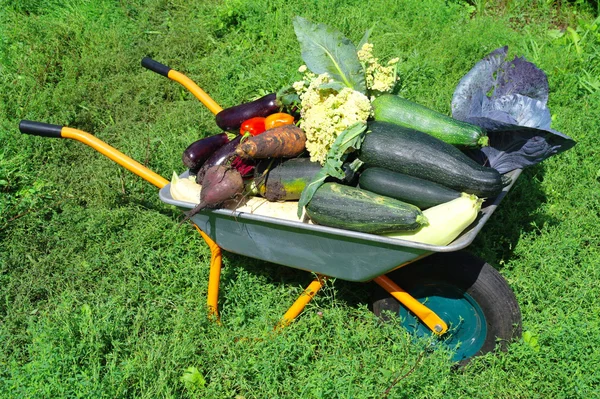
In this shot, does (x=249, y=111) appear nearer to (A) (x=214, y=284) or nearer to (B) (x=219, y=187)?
(B) (x=219, y=187)

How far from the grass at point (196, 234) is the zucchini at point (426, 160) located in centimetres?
93

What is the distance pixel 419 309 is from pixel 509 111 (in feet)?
3.75

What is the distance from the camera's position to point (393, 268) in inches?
107

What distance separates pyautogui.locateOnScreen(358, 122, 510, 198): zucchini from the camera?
102 inches

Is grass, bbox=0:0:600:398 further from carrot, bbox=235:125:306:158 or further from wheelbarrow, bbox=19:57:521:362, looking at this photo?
carrot, bbox=235:125:306:158

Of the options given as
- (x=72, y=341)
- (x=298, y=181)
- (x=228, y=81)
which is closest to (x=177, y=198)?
(x=298, y=181)

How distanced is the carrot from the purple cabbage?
890 mm

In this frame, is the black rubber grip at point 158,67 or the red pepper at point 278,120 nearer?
the red pepper at point 278,120

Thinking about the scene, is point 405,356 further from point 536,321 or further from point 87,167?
point 87,167

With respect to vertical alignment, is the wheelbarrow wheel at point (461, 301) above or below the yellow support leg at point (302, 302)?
above

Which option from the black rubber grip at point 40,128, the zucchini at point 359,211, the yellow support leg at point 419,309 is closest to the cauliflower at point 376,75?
the zucchini at point 359,211

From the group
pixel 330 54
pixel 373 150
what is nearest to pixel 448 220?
pixel 373 150

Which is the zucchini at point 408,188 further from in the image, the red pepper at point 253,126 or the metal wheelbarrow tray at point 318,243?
the red pepper at point 253,126

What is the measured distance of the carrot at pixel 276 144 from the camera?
9.23ft
